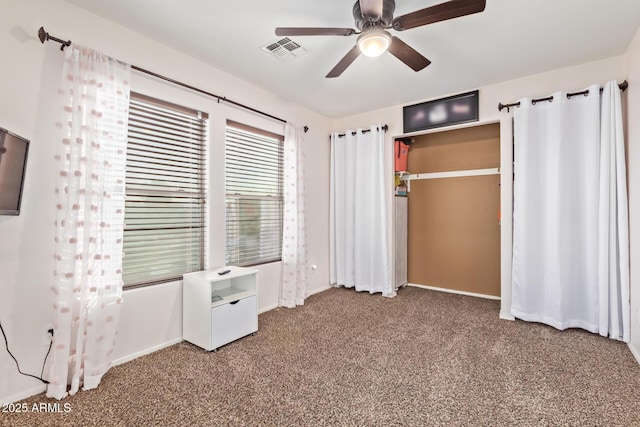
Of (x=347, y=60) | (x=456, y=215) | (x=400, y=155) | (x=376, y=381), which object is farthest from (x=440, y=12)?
(x=456, y=215)

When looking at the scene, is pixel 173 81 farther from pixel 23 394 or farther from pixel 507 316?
pixel 507 316

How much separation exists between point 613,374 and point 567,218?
4.68 feet

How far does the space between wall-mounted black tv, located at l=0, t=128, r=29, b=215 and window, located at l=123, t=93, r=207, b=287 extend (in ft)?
2.33

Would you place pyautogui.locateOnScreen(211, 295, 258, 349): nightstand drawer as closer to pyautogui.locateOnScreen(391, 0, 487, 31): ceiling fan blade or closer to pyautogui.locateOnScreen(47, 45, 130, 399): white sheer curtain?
pyautogui.locateOnScreen(47, 45, 130, 399): white sheer curtain

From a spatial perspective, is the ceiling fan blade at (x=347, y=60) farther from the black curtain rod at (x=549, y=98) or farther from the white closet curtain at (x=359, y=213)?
the black curtain rod at (x=549, y=98)

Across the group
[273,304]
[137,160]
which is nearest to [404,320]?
[273,304]

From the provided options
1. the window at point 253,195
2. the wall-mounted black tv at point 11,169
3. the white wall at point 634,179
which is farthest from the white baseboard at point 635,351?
the wall-mounted black tv at point 11,169

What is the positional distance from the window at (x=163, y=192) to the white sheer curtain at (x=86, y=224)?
248 millimetres

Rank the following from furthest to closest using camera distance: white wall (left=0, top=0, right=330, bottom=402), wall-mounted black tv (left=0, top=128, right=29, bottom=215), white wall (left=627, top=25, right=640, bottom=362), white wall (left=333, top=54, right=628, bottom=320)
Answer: white wall (left=333, top=54, right=628, bottom=320), white wall (left=627, top=25, right=640, bottom=362), white wall (left=0, top=0, right=330, bottom=402), wall-mounted black tv (left=0, top=128, right=29, bottom=215)

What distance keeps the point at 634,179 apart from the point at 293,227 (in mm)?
3299

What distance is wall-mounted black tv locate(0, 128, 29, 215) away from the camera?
161cm

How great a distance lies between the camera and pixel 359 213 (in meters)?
4.34

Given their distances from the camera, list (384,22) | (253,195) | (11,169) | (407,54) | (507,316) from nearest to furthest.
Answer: (11,169) → (384,22) → (407,54) → (507,316) → (253,195)

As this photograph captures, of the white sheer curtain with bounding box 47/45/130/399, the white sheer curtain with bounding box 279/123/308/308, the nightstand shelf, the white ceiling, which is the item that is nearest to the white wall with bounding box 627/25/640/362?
the white ceiling
